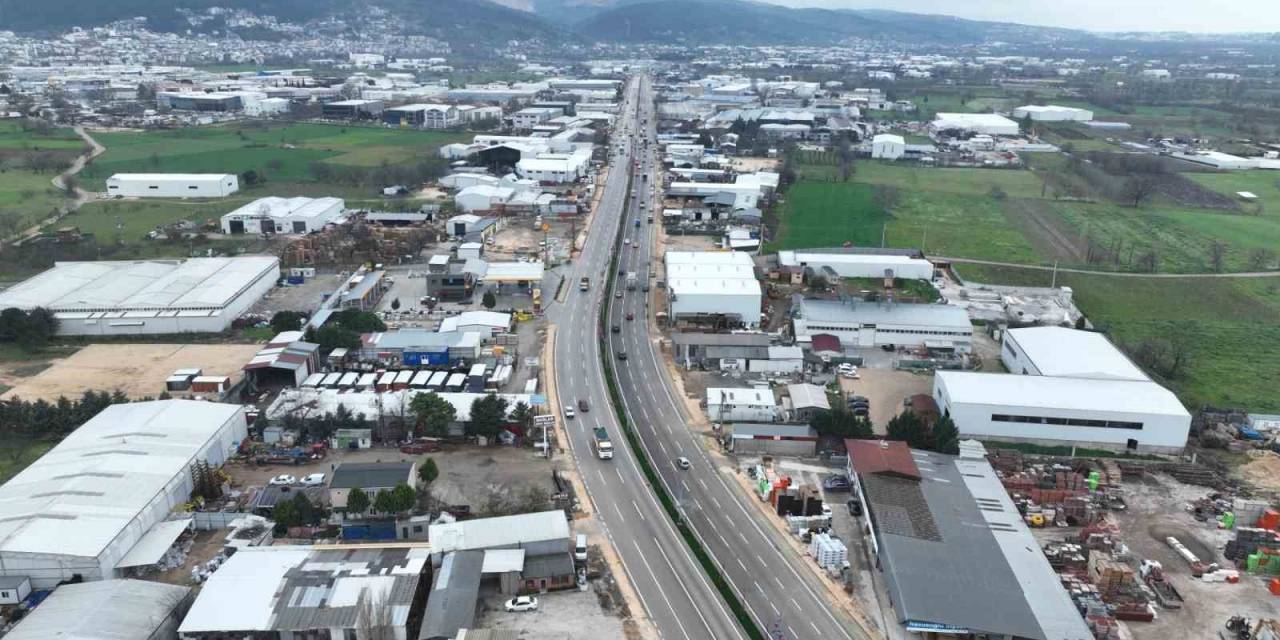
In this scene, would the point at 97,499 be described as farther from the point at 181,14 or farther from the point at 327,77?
the point at 181,14

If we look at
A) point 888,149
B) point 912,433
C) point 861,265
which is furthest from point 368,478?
point 888,149

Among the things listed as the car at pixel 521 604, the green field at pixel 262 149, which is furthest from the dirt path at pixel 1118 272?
the green field at pixel 262 149

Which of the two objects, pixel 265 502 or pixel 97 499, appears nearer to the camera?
pixel 97 499

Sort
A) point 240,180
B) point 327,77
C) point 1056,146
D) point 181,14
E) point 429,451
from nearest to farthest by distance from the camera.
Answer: point 429,451, point 240,180, point 1056,146, point 327,77, point 181,14

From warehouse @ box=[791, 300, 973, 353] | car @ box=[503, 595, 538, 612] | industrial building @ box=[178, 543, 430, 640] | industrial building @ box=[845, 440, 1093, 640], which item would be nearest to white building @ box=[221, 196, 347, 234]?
warehouse @ box=[791, 300, 973, 353]

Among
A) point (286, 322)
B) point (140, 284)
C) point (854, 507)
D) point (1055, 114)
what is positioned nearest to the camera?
point (854, 507)

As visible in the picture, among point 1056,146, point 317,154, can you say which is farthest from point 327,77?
point 1056,146

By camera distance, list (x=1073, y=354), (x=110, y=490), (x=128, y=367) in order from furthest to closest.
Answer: (x=128, y=367)
(x=1073, y=354)
(x=110, y=490)

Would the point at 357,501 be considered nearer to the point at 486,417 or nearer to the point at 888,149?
the point at 486,417
